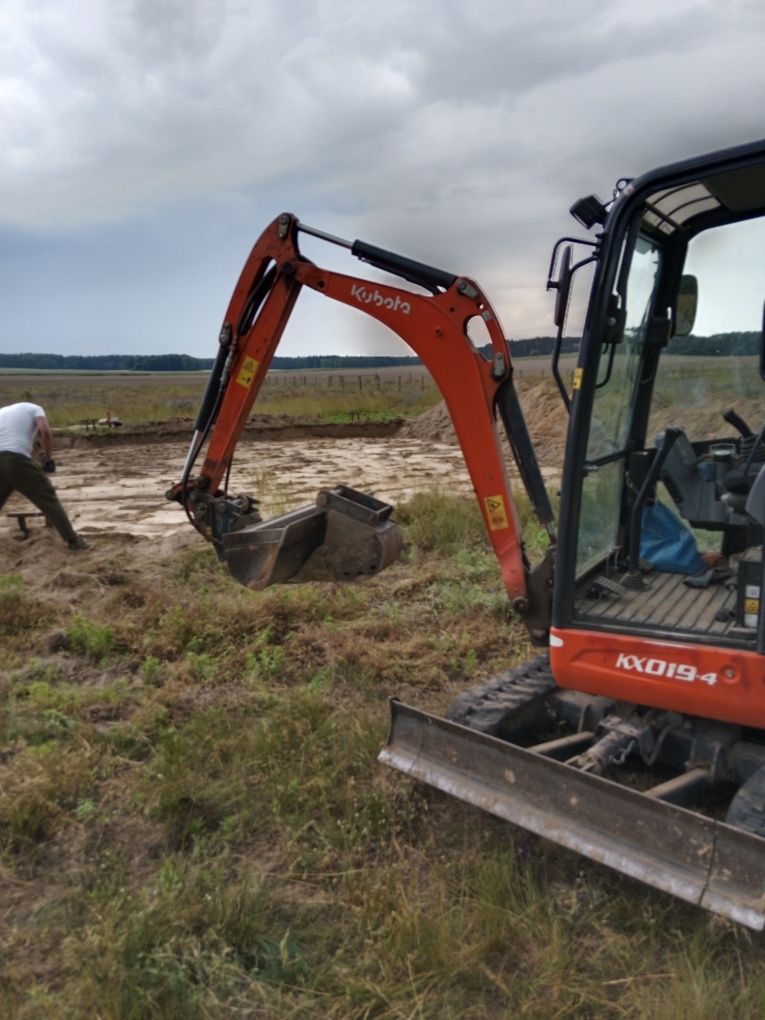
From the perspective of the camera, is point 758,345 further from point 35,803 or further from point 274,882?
point 35,803

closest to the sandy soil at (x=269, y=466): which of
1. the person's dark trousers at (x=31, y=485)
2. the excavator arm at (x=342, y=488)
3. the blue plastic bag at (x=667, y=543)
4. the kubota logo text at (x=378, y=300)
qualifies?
the person's dark trousers at (x=31, y=485)

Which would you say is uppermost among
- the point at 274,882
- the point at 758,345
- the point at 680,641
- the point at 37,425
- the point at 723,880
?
the point at 758,345

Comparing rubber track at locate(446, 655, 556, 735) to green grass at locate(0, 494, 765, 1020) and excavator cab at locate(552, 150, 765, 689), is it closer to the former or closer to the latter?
green grass at locate(0, 494, 765, 1020)

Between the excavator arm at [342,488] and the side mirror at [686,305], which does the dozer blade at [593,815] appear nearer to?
the excavator arm at [342,488]

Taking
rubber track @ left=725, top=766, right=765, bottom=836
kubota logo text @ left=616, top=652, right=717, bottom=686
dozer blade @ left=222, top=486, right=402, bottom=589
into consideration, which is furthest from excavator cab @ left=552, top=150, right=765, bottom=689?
dozer blade @ left=222, top=486, right=402, bottom=589

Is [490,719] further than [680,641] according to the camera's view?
Yes

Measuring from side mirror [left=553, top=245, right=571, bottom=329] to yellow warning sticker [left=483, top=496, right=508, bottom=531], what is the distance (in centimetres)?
98

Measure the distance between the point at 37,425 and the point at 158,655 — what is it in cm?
397

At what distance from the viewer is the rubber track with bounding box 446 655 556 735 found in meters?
3.82

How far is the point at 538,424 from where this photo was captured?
18094mm

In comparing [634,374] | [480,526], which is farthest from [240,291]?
[480,526]

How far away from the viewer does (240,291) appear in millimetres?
4879

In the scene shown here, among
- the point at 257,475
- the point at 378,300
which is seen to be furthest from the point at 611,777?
the point at 257,475

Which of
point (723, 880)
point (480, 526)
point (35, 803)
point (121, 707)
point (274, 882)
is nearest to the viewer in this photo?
point (723, 880)
